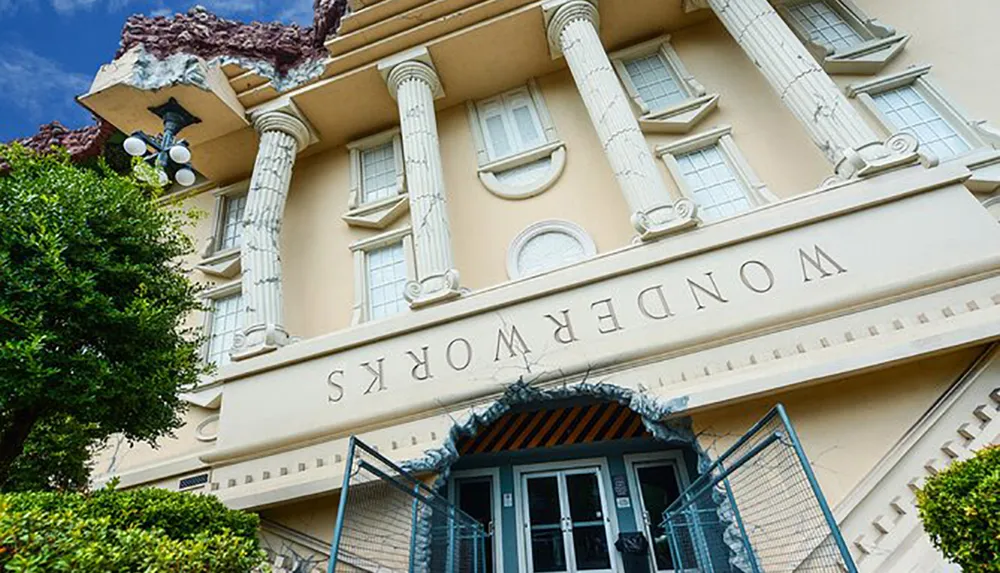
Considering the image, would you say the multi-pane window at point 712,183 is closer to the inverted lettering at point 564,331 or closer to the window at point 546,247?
the window at point 546,247

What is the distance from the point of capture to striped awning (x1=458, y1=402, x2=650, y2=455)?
297 inches

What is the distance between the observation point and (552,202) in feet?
30.4

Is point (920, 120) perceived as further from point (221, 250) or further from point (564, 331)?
point (221, 250)

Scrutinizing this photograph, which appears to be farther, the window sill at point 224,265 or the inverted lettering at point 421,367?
the window sill at point 224,265

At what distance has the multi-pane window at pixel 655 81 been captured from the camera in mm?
9875

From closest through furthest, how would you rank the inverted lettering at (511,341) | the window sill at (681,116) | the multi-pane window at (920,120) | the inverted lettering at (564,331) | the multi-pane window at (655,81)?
1. the inverted lettering at (564,331)
2. the inverted lettering at (511,341)
3. the multi-pane window at (920,120)
4. the window sill at (681,116)
5. the multi-pane window at (655,81)

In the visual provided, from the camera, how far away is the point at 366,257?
1009 centimetres

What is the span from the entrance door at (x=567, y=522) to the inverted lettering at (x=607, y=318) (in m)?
2.76

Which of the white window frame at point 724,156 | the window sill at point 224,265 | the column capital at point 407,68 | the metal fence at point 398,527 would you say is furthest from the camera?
the window sill at point 224,265

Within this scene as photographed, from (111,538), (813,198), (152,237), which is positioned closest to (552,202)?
(813,198)

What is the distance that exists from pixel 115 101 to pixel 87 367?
734cm

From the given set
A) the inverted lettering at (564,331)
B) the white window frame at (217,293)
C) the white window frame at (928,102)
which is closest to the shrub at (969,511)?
the inverted lettering at (564,331)

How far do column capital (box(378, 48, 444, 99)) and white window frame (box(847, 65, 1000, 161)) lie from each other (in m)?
7.75

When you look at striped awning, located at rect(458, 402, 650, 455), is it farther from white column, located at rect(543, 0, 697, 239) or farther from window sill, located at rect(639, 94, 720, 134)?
window sill, located at rect(639, 94, 720, 134)
